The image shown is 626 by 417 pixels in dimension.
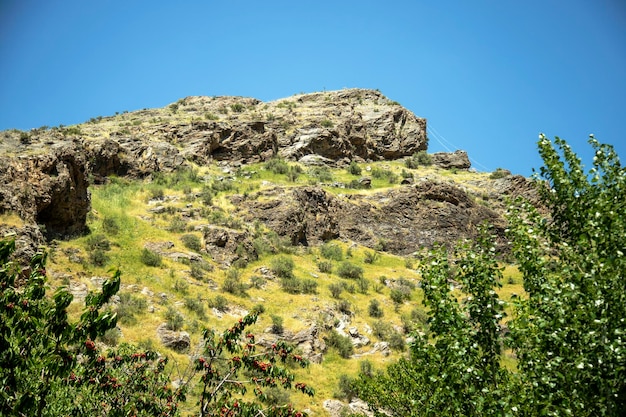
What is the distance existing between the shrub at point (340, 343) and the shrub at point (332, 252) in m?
14.0

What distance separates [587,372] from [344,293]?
26.4m

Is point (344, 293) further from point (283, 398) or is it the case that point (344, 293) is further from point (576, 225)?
point (576, 225)

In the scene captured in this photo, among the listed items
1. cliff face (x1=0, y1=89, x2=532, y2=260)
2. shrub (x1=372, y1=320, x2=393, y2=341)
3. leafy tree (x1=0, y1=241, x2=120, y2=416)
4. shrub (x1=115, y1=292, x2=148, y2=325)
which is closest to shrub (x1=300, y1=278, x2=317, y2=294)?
shrub (x1=372, y1=320, x2=393, y2=341)

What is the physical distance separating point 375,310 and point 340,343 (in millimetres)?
5898

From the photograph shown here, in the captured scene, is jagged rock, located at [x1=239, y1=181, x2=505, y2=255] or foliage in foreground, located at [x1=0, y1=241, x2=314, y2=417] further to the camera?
jagged rock, located at [x1=239, y1=181, x2=505, y2=255]

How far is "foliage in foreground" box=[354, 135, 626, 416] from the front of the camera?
621 centimetres

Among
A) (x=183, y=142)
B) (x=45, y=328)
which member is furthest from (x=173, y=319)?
(x=183, y=142)

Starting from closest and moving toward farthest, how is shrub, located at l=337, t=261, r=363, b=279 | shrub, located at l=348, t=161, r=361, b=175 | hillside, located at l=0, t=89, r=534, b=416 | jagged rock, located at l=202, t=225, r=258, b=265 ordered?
hillside, located at l=0, t=89, r=534, b=416 < jagged rock, located at l=202, t=225, r=258, b=265 < shrub, located at l=337, t=261, r=363, b=279 < shrub, located at l=348, t=161, r=361, b=175

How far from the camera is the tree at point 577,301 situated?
6121mm

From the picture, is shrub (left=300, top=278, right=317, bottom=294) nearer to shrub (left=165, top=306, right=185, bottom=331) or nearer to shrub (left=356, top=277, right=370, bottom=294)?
shrub (left=356, top=277, right=370, bottom=294)

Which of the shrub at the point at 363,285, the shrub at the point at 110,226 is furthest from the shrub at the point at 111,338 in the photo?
the shrub at the point at 363,285

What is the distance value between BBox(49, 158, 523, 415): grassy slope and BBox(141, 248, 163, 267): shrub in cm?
38

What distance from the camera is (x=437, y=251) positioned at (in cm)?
790

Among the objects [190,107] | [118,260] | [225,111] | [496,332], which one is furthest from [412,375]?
[190,107]
